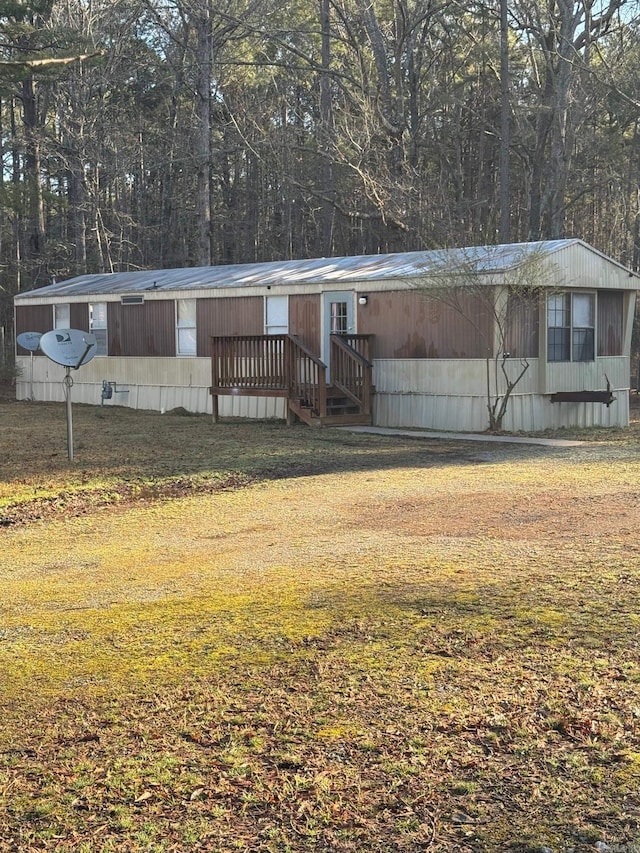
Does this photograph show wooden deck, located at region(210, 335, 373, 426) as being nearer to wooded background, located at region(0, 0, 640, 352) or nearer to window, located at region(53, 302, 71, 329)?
window, located at region(53, 302, 71, 329)

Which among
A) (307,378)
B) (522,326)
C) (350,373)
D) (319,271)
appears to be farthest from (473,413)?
(319,271)

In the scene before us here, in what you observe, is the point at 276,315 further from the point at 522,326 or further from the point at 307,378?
the point at 522,326

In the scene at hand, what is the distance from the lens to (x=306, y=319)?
18953 millimetres

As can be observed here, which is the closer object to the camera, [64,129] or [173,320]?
[173,320]

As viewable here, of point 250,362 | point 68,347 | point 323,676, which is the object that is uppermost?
point 68,347

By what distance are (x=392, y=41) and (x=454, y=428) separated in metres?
18.7

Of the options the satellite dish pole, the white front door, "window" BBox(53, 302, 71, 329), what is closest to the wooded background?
"window" BBox(53, 302, 71, 329)

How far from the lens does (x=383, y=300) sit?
17.9 metres

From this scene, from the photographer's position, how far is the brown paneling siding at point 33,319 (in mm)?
25469

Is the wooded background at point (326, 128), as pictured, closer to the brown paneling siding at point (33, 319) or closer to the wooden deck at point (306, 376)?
the brown paneling siding at point (33, 319)

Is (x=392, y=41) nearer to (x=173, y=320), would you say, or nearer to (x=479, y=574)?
(x=173, y=320)

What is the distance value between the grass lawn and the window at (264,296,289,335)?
10064mm

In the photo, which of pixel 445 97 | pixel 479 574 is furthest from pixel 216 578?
pixel 445 97

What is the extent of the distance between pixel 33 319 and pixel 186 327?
639 centimetres
